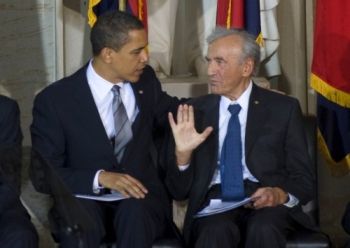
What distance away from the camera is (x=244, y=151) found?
5.38 metres

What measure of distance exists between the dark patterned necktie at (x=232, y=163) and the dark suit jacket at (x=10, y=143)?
2.95ft

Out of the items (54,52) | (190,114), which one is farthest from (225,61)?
(54,52)

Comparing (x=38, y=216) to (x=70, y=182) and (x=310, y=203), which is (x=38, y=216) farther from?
(x=310, y=203)

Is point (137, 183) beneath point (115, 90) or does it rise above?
beneath

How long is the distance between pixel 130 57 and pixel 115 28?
15 cm

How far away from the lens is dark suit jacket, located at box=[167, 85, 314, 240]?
17.5 feet

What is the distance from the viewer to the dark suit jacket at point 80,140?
5305mm

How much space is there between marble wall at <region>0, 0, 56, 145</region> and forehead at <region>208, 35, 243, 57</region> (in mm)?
1537

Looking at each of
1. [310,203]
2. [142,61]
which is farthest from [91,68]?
[310,203]

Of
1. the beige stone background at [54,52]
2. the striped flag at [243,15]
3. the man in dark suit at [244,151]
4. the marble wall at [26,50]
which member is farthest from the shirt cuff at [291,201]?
the marble wall at [26,50]

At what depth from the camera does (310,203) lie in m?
5.52

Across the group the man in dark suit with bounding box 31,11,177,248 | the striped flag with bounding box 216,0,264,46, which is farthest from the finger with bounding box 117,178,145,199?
the striped flag with bounding box 216,0,264,46

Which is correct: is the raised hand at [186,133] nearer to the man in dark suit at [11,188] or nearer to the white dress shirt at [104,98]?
the white dress shirt at [104,98]

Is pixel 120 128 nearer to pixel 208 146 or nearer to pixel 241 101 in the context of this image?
pixel 208 146
